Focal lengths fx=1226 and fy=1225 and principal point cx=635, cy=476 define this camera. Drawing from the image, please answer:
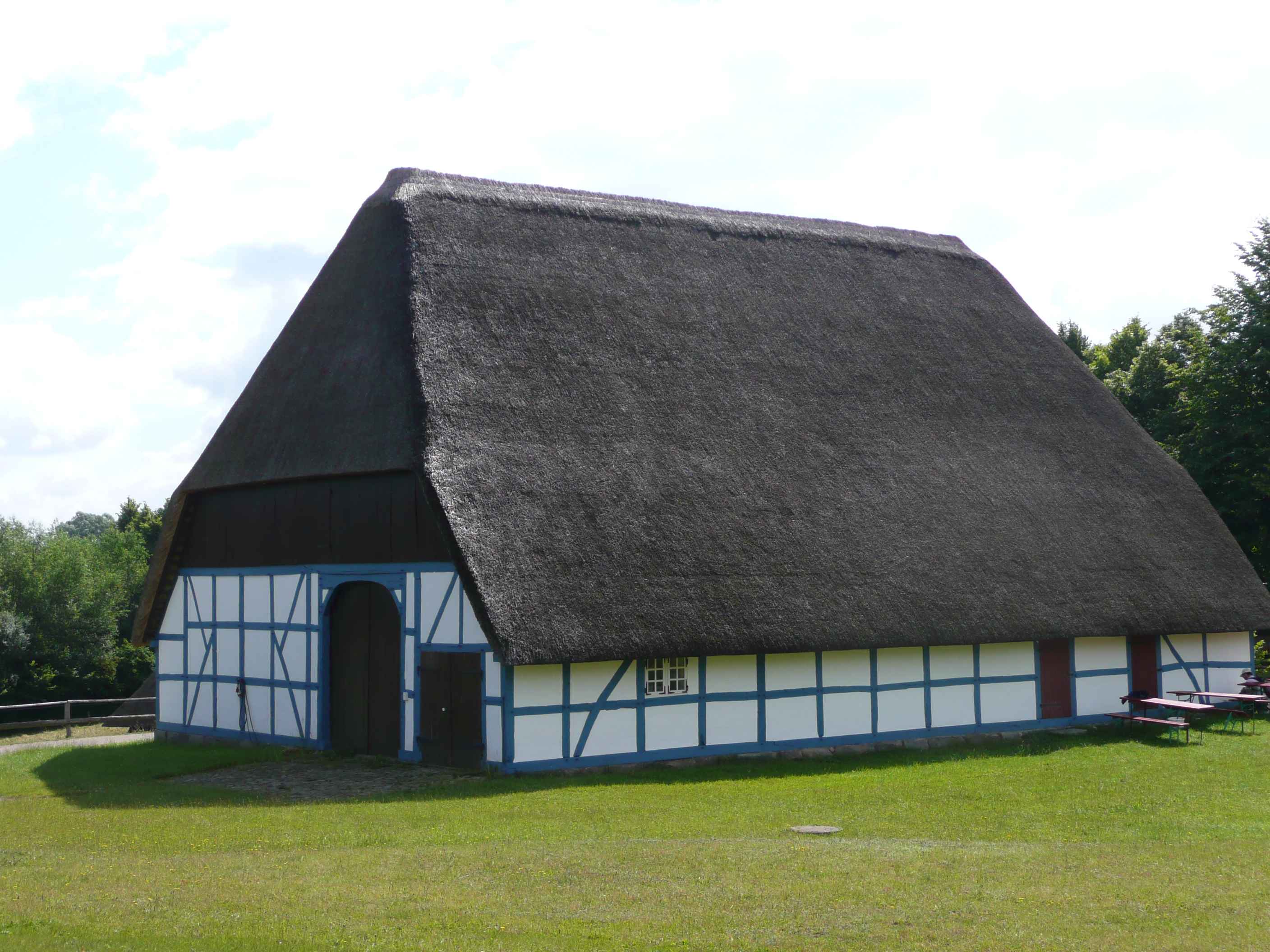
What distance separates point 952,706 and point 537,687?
→ 7620mm

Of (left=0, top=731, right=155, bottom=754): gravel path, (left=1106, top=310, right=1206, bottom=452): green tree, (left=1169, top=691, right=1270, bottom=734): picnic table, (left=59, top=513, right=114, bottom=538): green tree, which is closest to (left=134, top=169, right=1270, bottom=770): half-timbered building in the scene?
(left=1169, top=691, right=1270, bottom=734): picnic table

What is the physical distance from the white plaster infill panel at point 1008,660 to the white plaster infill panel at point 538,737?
7.90 m

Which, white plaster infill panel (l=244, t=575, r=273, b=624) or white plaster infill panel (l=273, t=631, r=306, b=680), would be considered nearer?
white plaster infill panel (l=273, t=631, r=306, b=680)

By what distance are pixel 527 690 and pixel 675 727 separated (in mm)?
2427

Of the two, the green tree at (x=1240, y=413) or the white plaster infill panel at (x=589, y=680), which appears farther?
the green tree at (x=1240, y=413)

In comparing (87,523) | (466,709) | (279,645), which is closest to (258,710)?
(279,645)

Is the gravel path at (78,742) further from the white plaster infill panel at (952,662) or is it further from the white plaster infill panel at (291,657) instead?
the white plaster infill panel at (952,662)

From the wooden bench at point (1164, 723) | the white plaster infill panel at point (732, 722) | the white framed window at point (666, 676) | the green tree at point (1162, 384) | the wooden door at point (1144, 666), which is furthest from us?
the green tree at point (1162, 384)

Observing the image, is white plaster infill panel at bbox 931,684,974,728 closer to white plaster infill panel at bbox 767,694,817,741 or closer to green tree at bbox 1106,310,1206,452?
white plaster infill panel at bbox 767,694,817,741


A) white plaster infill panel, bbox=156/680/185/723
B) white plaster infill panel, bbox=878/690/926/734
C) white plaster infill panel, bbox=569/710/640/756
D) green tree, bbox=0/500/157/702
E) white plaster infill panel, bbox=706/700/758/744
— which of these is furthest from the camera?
green tree, bbox=0/500/157/702

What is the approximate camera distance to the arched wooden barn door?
18.8 m

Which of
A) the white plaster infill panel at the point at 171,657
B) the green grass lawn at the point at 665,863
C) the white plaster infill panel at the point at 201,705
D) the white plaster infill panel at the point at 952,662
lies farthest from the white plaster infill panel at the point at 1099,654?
the white plaster infill panel at the point at 171,657

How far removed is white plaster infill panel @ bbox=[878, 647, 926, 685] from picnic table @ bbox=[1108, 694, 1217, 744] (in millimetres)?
3799

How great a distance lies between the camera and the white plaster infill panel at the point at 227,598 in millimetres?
21625
